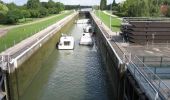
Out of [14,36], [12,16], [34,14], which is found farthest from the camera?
[34,14]

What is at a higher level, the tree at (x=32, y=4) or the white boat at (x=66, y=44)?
the tree at (x=32, y=4)

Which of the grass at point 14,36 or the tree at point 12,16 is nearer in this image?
the grass at point 14,36

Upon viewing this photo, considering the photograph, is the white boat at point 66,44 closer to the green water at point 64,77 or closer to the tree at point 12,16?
the green water at point 64,77

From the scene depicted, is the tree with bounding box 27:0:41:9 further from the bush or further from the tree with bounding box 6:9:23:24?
the tree with bounding box 6:9:23:24

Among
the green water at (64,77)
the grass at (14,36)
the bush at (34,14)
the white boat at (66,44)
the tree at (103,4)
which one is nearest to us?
the green water at (64,77)

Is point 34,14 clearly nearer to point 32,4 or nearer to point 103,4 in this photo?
point 32,4

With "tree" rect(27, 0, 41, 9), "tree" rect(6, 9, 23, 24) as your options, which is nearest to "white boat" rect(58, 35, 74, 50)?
"tree" rect(6, 9, 23, 24)

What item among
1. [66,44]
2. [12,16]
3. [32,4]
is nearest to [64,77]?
[66,44]

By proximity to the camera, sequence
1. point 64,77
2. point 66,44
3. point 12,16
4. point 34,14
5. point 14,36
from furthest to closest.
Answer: point 34,14 → point 12,16 → point 66,44 → point 14,36 → point 64,77

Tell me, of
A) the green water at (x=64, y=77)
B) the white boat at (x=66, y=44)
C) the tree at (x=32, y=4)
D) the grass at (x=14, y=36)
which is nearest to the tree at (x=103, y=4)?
the tree at (x=32, y=4)

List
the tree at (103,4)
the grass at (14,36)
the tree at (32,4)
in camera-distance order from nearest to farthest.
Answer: the grass at (14,36)
the tree at (32,4)
the tree at (103,4)
